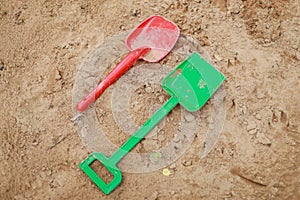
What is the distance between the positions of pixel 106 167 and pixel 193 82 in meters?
0.45

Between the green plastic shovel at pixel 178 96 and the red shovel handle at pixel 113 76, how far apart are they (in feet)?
0.48

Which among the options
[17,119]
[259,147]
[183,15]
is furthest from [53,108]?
[259,147]

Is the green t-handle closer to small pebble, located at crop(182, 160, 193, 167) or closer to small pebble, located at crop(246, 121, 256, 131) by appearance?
small pebble, located at crop(182, 160, 193, 167)

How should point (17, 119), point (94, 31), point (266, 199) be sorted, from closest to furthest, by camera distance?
1. point (266, 199)
2. point (17, 119)
3. point (94, 31)

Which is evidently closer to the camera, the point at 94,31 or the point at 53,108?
the point at 53,108

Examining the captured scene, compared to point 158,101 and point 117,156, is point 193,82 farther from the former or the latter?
point 117,156

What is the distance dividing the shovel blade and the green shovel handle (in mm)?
345

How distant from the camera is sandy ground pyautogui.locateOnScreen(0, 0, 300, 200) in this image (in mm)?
1479

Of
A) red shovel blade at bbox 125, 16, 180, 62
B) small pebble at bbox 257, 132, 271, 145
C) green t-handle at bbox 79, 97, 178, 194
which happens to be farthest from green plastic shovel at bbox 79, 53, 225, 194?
small pebble at bbox 257, 132, 271, 145

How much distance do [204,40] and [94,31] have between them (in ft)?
1.47

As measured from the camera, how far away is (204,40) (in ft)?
5.48

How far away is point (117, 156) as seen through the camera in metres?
1.50

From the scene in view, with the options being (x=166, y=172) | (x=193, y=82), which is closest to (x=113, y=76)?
(x=193, y=82)

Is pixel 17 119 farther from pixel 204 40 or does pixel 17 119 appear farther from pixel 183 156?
pixel 204 40
